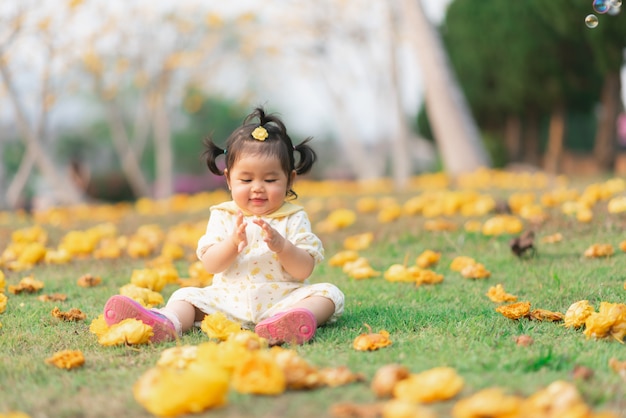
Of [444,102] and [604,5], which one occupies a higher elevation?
[604,5]

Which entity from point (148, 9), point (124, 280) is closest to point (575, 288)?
point (124, 280)

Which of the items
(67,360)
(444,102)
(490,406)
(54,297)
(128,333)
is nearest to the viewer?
(490,406)

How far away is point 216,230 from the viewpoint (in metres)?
2.99

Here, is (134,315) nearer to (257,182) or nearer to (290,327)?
(290,327)

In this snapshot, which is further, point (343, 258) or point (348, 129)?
point (348, 129)

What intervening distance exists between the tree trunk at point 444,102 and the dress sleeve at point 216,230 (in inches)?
287

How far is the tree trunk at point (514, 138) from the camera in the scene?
18312 mm

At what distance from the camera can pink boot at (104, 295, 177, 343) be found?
8.45ft

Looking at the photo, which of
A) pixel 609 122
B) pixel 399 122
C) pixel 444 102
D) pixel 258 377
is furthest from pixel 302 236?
pixel 609 122

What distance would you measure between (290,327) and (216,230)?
2.03ft

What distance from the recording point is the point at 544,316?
9.32 feet

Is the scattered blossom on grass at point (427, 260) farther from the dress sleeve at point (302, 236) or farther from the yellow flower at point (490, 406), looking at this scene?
the yellow flower at point (490, 406)

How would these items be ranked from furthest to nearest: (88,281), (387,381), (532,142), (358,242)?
(532,142) < (358,242) < (88,281) < (387,381)

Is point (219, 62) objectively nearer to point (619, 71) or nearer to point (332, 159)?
point (619, 71)
